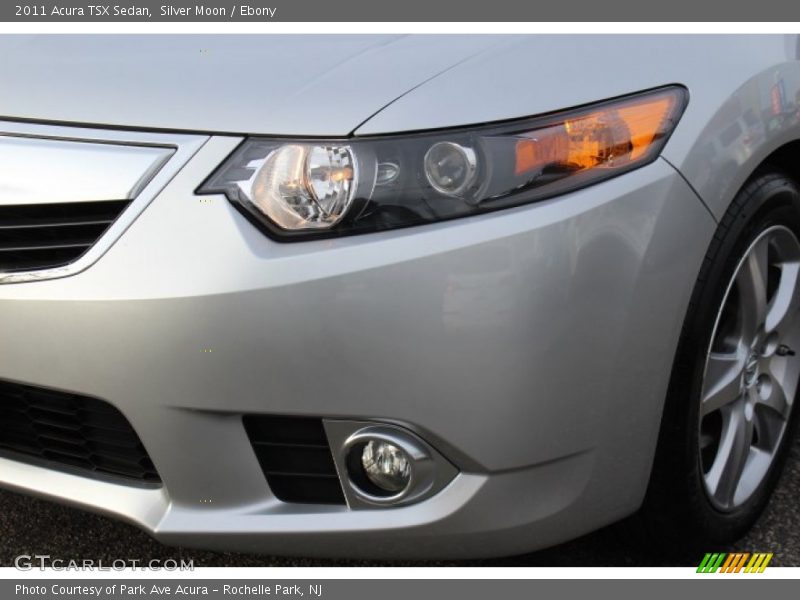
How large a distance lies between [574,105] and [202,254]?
71 cm

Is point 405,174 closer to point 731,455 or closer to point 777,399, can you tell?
point 731,455

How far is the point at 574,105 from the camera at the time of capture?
179cm

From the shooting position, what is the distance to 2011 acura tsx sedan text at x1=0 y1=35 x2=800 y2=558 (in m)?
1.70

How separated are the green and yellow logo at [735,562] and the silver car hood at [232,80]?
131 cm

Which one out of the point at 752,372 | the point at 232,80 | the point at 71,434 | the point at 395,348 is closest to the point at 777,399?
the point at 752,372

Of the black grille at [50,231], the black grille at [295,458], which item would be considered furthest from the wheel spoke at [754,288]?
the black grille at [50,231]

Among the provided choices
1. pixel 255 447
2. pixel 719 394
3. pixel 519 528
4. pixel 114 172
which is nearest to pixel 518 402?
pixel 519 528

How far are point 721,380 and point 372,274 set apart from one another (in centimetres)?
98

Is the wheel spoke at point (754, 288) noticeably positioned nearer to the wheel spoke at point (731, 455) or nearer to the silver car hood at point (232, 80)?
the wheel spoke at point (731, 455)

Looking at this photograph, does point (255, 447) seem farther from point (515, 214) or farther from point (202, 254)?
point (515, 214)

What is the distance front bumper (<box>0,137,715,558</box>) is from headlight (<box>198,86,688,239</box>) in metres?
0.04

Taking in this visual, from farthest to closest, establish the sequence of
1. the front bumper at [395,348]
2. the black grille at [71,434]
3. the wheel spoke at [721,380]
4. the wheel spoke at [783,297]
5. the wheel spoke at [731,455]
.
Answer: the wheel spoke at [783,297] < the wheel spoke at [731,455] < the wheel spoke at [721,380] < the black grille at [71,434] < the front bumper at [395,348]

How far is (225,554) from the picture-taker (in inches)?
94.5

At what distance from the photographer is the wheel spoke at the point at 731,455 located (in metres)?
2.32
